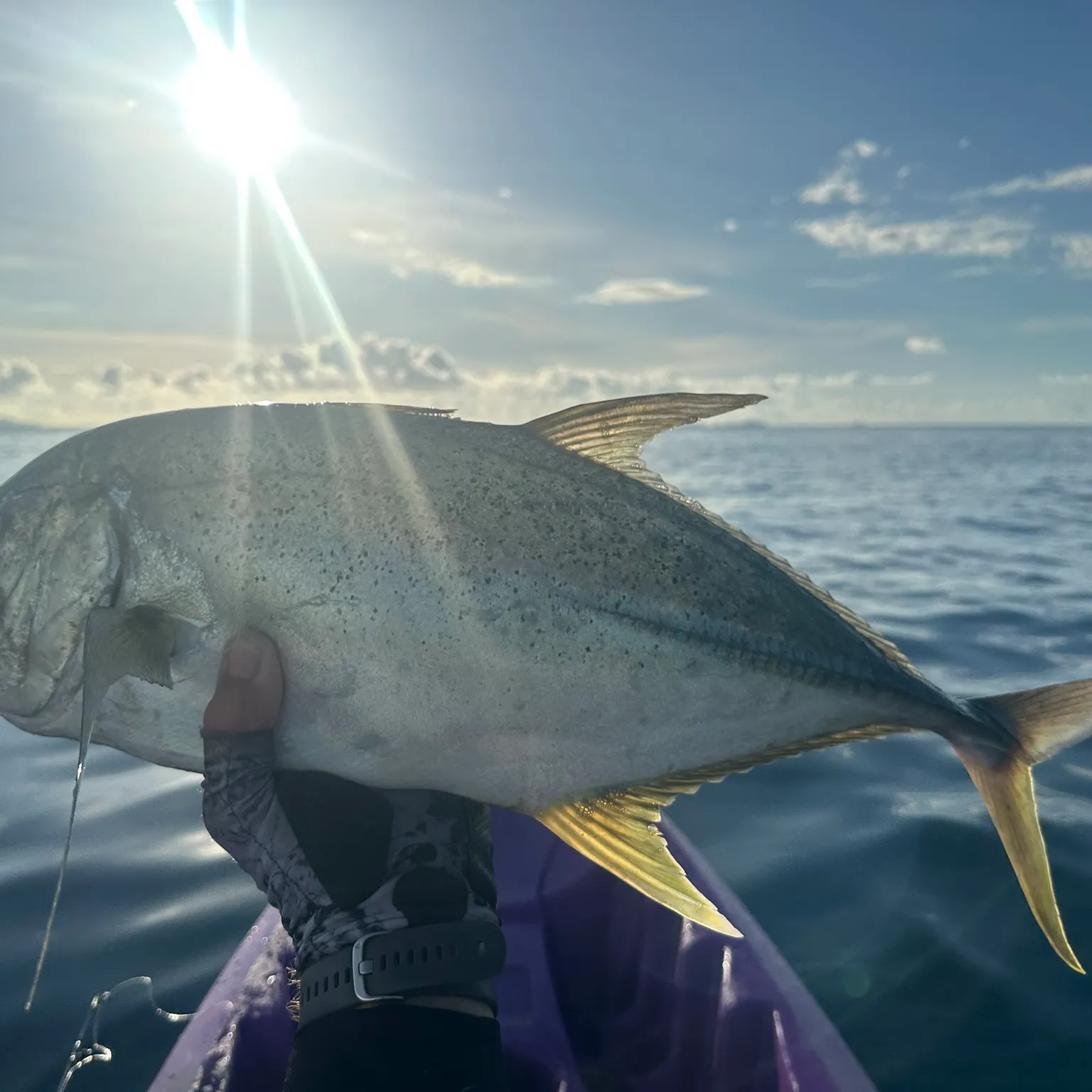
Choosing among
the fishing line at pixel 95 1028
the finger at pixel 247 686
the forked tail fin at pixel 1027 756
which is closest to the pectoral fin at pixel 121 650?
the finger at pixel 247 686

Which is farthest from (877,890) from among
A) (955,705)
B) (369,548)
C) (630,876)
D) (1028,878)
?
(369,548)

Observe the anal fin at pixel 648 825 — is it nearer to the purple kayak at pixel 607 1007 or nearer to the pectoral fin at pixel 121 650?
the purple kayak at pixel 607 1007

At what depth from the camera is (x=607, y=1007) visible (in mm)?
3365

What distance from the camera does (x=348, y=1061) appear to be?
6.60 ft

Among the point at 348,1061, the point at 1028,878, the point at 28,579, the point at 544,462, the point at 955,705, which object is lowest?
the point at 348,1061

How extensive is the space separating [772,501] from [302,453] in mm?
25028

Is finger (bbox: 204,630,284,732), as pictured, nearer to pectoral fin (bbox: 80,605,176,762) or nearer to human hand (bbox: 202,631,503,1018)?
human hand (bbox: 202,631,503,1018)

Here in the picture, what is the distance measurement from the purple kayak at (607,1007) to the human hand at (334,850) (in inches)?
34.5

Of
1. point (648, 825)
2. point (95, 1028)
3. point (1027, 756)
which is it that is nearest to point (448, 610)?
point (648, 825)

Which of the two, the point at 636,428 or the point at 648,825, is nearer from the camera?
the point at 648,825

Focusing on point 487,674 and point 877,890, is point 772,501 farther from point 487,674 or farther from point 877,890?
point 487,674

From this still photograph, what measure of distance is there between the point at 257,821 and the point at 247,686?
0.46m

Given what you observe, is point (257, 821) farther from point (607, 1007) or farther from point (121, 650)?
point (607, 1007)

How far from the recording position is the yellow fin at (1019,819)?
95.4 inches
